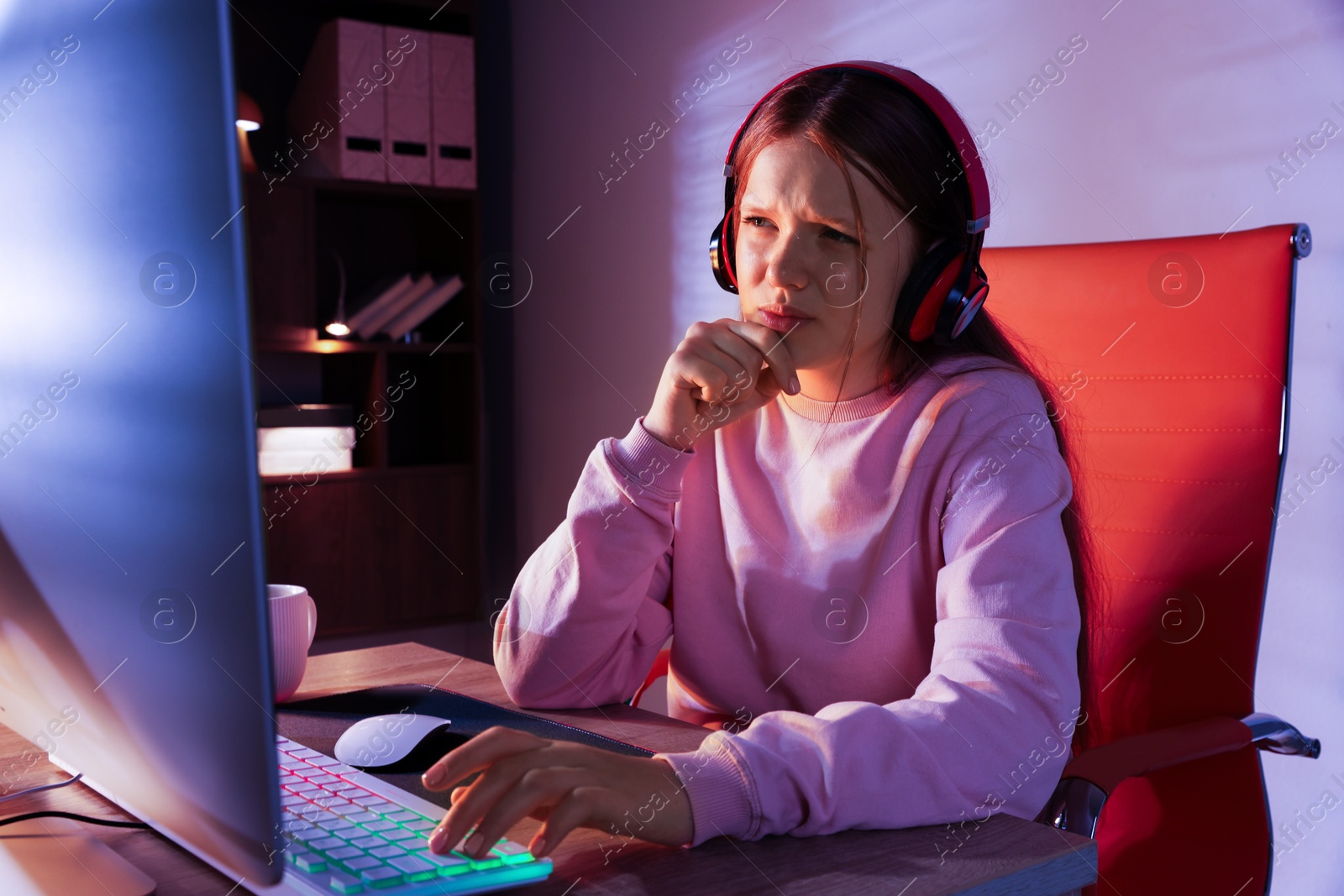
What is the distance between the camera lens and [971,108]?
1963 millimetres

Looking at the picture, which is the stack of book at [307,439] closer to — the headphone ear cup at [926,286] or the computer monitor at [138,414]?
the headphone ear cup at [926,286]

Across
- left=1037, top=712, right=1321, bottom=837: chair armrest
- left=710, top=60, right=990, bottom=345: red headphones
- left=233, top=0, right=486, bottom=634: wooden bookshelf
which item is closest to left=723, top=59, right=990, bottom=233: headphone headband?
left=710, top=60, right=990, bottom=345: red headphones

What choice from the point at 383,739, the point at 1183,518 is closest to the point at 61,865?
the point at 383,739

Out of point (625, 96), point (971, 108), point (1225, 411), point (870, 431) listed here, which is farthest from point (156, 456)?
point (625, 96)

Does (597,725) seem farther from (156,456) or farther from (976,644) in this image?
(156,456)

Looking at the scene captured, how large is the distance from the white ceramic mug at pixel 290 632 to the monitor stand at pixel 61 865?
271 millimetres

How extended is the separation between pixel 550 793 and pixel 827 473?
1.85ft

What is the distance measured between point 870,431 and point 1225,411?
1.18 ft

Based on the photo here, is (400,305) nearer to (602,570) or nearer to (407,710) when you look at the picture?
(602,570)

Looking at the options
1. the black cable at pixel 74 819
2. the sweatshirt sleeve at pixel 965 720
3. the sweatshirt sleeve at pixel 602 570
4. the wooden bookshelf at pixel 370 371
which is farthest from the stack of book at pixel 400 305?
the black cable at pixel 74 819

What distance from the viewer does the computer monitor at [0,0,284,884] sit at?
1.20 feet

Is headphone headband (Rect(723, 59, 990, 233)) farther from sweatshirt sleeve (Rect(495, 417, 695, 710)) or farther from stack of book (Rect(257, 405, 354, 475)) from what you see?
stack of book (Rect(257, 405, 354, 475))

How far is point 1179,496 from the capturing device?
42.9 inches

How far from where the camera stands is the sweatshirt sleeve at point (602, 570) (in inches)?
39.6
